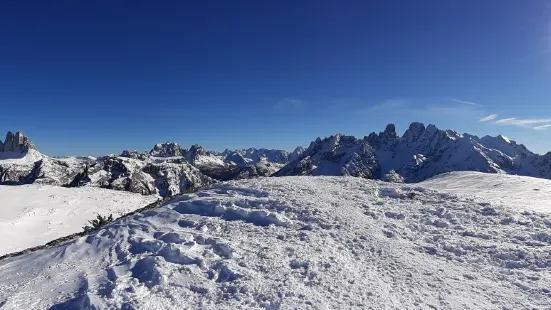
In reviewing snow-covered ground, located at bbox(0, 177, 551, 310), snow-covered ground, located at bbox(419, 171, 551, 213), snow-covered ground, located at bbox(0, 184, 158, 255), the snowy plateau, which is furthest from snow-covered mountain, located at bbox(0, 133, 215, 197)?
snow-covered ground, located at bbox(0, 177, 551, 310)

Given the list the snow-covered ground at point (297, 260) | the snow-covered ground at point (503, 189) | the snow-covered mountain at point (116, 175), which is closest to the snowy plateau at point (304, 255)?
the snow-covered ground at point (297, 260)

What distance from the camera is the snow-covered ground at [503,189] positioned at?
19.1 meters

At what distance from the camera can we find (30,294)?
9789mm

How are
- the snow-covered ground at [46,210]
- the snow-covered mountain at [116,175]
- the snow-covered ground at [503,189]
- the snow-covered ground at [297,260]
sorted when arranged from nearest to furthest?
the snow-covered ground at [297,260]
the snow-covered ground at [503,189]
the snow-covered ground at [46,210]
the snow-covered mountain at [116,175]

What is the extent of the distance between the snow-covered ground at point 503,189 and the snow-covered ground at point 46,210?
40.8m

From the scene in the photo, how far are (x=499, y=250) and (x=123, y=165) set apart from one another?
372 ft

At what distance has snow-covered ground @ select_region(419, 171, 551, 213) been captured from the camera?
1908 cm

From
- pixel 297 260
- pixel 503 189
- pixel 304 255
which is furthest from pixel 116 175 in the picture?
pixel 297 260

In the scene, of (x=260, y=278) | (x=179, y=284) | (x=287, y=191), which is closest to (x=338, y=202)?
(x=287, y=191)

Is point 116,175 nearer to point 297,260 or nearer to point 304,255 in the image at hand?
point 304,255

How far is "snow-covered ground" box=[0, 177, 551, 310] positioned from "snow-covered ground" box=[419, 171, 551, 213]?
2449 mm

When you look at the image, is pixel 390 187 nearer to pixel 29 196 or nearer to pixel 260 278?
pixel 260 278

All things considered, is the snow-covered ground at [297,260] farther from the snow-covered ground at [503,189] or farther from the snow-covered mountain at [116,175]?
the snow-covered mountain at [116,175]

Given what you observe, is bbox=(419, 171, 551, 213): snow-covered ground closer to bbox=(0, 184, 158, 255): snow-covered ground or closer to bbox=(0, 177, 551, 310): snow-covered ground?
bbox=(0, 177, 551, 310): snow-covered ground
